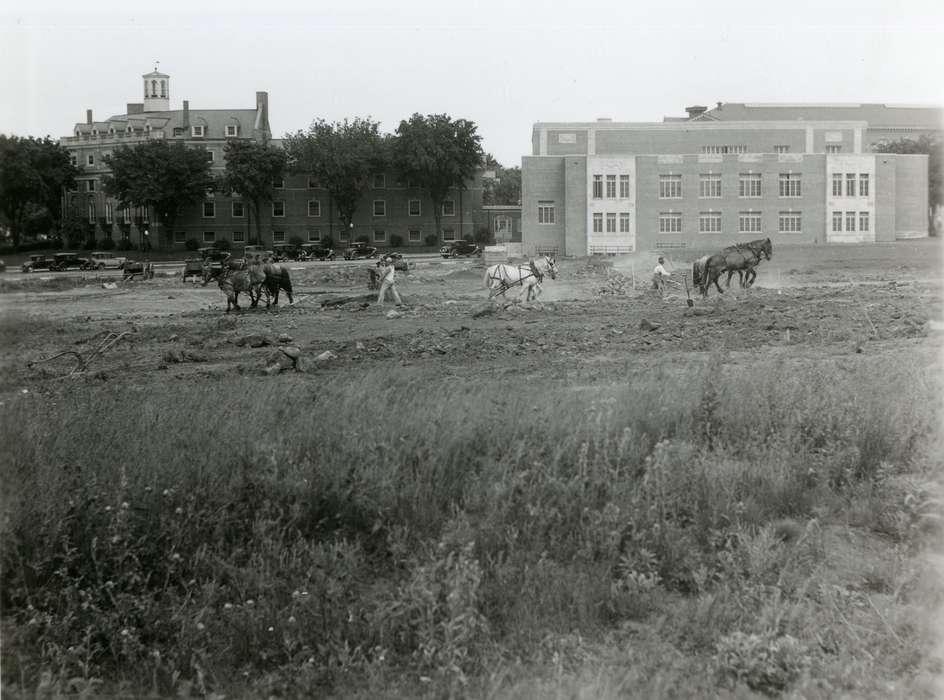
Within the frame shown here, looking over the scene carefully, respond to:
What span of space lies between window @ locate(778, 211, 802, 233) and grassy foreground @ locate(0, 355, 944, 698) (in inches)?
2742

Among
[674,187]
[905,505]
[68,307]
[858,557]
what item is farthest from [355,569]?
[674,187]

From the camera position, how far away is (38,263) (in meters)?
54.8

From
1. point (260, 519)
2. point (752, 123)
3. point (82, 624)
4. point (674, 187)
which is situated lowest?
point (82, 624)

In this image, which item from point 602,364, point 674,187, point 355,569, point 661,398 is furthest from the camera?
point 674,187

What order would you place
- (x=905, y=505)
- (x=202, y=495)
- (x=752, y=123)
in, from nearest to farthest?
(x=202, y=495), (x=905, y=505), (x=752, y=123)

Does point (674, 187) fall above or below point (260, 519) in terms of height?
above

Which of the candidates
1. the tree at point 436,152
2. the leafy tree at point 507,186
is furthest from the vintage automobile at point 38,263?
the leafy tree at point 507,186

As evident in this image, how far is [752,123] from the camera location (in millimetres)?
86188

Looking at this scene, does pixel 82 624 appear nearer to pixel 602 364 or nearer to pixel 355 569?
pixel 355 569

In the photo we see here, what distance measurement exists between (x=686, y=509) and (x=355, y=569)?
2.83 meters

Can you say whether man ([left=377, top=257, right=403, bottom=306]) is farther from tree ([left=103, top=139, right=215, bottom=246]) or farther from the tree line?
tree ([left=103, top=139, right=215, bottom=246])

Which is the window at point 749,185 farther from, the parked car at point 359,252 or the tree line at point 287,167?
the parked car at point 359,252

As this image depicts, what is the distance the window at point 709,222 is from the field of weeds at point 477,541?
65380 millimetres

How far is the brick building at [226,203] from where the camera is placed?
67625mm
